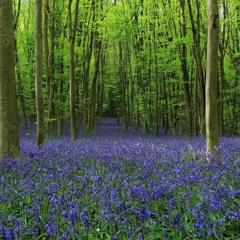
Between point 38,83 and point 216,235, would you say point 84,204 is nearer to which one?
point 216,235

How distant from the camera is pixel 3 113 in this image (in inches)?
273

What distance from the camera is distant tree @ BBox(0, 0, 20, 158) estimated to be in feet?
22.8

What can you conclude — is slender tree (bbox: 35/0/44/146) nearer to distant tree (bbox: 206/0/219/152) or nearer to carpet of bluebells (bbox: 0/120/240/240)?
carpet of bluebells (bbox: 0/120/240/240)

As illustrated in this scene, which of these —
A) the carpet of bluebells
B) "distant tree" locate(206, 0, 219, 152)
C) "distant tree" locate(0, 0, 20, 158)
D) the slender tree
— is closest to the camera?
the carpet of bluebells

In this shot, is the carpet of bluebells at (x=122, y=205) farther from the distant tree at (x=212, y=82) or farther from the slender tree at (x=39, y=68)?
the slender tree at (x=39, y=68)

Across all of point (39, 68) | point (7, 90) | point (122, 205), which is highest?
point (39, 68)

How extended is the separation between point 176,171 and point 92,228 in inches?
84.8

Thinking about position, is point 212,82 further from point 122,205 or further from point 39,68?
point 39,68

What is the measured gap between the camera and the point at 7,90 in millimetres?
7031

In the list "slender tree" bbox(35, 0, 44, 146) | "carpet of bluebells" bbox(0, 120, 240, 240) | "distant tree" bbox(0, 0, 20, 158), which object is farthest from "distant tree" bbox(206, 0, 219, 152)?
"slender tree" bbox(35, 0, 44, 146)

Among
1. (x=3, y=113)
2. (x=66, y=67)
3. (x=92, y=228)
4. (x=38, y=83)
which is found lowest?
(x=92, y=228)

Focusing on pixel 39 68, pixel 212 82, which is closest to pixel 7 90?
pixel 39 68

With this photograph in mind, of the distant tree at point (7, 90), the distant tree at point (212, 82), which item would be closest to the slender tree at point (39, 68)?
the distant tree at point (7, 90)

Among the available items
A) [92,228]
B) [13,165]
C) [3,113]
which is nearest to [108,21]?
[3,113]
